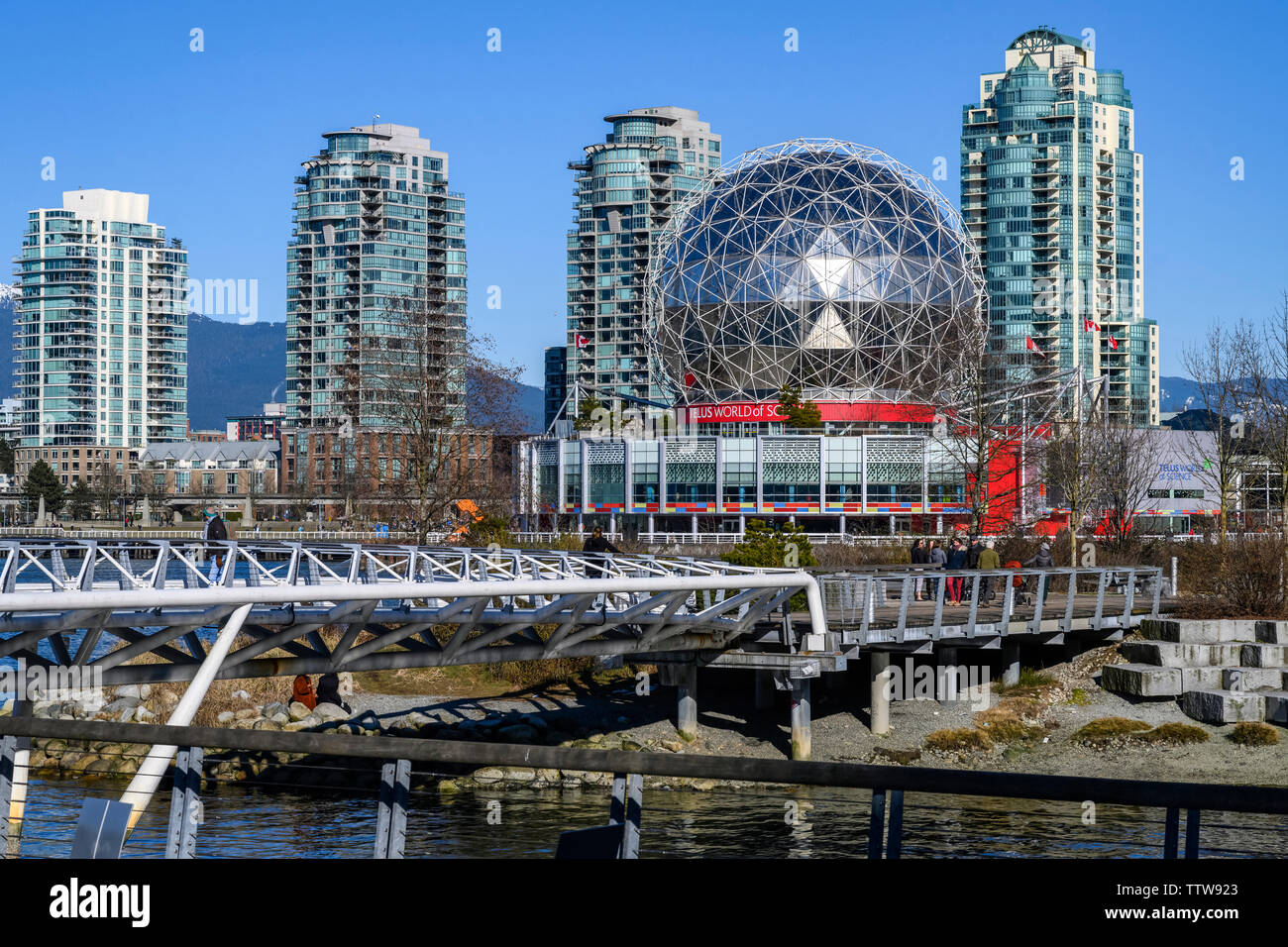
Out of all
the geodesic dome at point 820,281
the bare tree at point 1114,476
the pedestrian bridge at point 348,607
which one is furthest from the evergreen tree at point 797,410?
the pedestrian bridge at point 348,607

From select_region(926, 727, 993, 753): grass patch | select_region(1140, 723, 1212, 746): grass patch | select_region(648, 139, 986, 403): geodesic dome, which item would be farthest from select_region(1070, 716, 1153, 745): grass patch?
select_region(648, 139, 986, 403): geodesic dome

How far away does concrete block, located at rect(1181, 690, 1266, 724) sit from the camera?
29.5 m

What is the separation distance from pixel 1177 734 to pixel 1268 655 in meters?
3.95

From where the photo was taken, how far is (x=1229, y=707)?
29.6 metres

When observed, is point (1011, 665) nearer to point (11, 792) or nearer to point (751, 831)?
point (751, 831)

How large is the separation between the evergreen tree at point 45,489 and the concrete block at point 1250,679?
16961 cm

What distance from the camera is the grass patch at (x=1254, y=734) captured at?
28408 mm

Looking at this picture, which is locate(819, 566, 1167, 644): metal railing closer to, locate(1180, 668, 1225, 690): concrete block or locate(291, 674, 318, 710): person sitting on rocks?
locate(1180, 668, 1225, 690): concrete block

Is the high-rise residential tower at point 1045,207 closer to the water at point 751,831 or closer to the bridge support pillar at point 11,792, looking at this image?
the water at point 751,831

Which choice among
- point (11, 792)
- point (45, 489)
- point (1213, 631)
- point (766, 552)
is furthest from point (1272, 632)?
point (45, 489)
